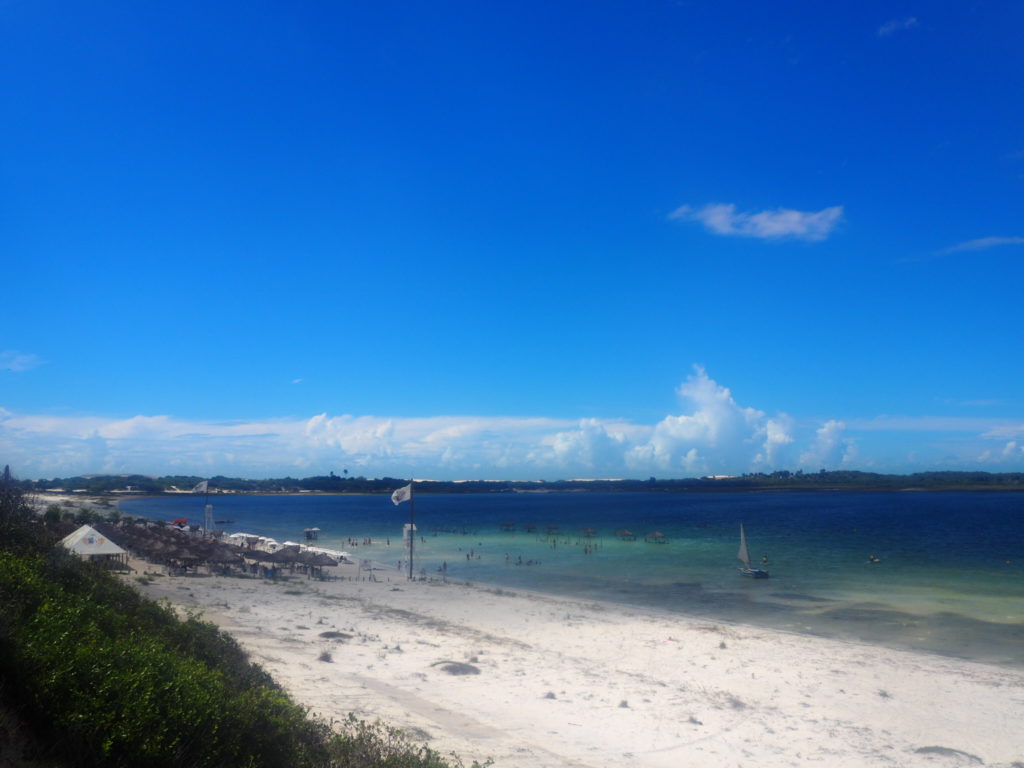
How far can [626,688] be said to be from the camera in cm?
1574

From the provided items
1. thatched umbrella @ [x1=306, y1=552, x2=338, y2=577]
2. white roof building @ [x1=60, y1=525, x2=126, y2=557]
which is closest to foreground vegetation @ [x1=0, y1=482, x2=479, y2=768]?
white roof building @ [x1=60, y1=525, x2=126, y2=557]

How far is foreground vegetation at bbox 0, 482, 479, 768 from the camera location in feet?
17.7

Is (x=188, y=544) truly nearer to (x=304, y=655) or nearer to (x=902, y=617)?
(x=304, y=655)

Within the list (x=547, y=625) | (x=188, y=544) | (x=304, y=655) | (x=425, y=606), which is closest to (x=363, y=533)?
(x=188, y=544)

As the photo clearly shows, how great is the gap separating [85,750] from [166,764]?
0.63 meters

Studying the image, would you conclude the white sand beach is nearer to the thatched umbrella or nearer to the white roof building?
the white roof building

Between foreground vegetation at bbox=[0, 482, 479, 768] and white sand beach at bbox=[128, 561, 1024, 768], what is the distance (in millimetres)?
4023

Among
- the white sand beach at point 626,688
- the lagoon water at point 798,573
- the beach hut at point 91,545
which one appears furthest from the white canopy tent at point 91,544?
the lagoon water at point 798,573

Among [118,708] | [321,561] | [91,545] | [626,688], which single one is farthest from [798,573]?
[118,708]

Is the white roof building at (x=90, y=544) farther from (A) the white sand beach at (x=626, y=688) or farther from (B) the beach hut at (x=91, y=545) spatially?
(A) the white sand beach at (x=626, y=688)

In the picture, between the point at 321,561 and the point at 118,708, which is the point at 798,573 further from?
the point at 118,708

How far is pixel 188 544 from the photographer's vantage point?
35.8 meters

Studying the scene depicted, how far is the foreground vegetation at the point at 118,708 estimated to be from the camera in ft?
17.7

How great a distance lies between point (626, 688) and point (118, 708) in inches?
495
